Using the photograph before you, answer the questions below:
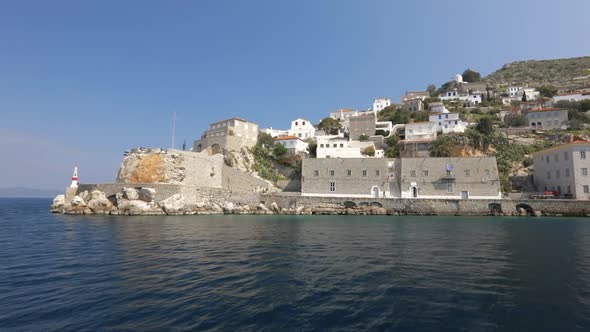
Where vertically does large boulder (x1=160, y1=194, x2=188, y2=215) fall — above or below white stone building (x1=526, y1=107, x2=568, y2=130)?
below

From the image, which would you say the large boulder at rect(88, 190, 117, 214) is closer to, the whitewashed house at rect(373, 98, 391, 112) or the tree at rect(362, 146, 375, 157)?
the tree at rect(362, 146, 375, 157)

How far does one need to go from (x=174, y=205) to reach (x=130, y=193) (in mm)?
4540

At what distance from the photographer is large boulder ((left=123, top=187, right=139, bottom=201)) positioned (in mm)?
28828

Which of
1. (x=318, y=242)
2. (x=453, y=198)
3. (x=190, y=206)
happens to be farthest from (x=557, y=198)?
(x=190, y=206)

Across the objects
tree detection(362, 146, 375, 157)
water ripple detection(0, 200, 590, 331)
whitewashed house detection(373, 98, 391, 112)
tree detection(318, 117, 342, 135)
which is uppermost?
whitewashed house detection(373, 98, 391, 112)

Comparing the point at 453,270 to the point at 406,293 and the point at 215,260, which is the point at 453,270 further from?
the point at 215,260

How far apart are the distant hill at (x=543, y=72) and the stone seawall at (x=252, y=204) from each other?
79838mm

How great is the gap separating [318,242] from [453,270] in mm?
6621

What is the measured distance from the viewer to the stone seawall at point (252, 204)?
29.1 m

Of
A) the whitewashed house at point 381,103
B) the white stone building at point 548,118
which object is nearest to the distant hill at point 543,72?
the white stone building at point 548,118

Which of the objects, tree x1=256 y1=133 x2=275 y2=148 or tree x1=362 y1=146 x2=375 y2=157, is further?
tree x1=256 y1=133 x2=275 y2=148

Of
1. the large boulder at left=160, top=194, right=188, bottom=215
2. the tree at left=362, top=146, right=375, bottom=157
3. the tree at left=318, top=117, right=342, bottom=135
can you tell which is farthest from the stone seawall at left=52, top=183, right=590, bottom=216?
the tree at left=318, top=117, right=342, bottom=135

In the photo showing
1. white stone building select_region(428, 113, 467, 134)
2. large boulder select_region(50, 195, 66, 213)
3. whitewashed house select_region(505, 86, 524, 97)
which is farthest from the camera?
whitewashed house select_region(505, 86, 524, 97)

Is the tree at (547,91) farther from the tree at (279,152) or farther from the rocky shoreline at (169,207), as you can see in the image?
the tree at (279,152)
